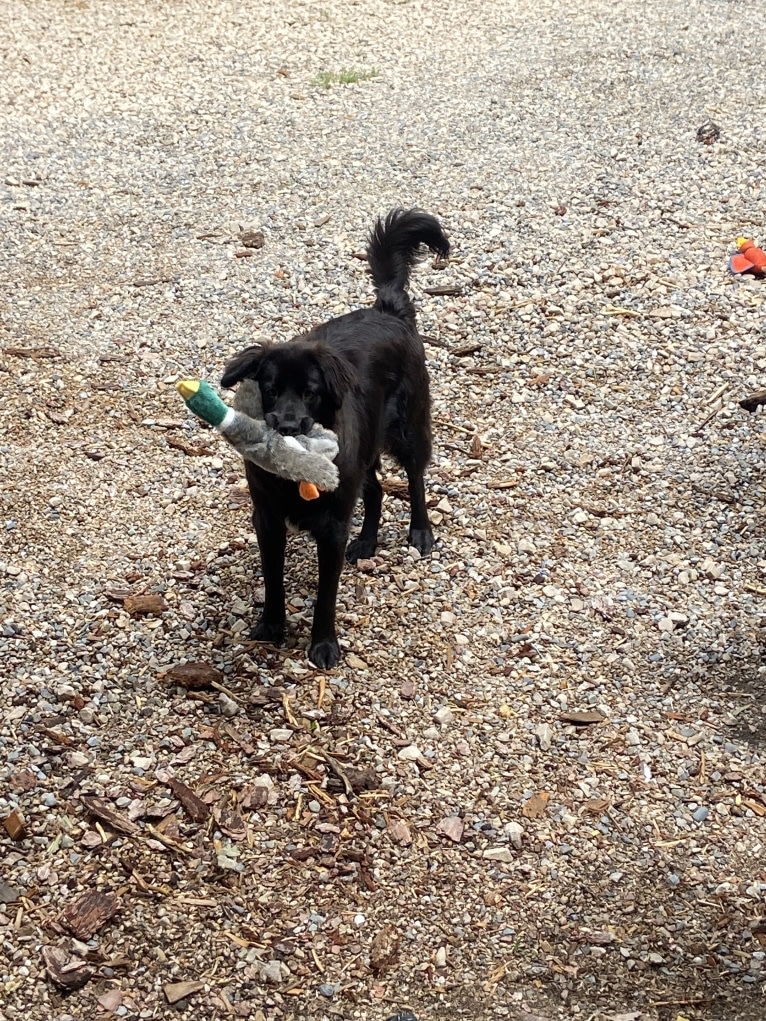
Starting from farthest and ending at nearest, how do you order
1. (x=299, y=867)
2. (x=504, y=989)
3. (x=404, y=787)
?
1. (x=404, y=787)
2. (x=299, y=867)
3. (x=504, y=989)

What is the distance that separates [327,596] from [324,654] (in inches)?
10.5

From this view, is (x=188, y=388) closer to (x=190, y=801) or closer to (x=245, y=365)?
(x=245, y=365)

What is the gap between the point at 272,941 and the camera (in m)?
4.05

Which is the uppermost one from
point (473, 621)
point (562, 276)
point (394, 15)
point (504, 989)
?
point (394, 15)

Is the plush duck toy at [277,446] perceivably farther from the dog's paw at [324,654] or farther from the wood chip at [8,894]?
the wood chip at [8,894]

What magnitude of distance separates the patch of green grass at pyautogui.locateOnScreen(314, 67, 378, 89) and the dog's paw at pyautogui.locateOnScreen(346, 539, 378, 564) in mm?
7052

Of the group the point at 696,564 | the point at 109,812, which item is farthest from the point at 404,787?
the point at 696,564

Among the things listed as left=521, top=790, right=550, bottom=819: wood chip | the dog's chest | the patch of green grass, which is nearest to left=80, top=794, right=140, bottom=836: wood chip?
the dog's chest

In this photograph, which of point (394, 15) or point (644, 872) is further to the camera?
point (394, 15)

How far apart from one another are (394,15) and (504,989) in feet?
39.2

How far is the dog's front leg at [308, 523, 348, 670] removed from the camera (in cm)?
505

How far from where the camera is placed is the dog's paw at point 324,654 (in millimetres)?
5184

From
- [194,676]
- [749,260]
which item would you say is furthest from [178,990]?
[749,260]

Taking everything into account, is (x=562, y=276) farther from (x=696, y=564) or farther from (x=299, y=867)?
(x=299, y=867)
